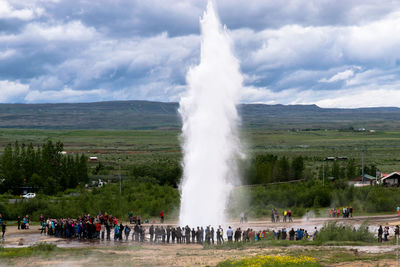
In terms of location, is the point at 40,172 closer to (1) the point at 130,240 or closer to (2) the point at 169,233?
(1) the point at 130,240

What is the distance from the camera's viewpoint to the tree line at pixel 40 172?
6831 cm

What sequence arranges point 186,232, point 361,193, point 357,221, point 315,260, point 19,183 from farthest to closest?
point 19,183
point 361,193
point 357,221
point 186,232
point 315,260

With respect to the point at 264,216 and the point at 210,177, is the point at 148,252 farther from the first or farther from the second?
the point at 264,216

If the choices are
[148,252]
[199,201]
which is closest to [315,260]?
[148,252]

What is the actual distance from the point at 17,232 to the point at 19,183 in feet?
112

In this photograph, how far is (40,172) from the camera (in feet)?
230

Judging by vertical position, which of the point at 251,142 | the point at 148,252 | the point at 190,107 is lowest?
the point at 148,252

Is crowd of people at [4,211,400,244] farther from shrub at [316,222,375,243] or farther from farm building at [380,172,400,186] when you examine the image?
farm building at [380,172,400,186]

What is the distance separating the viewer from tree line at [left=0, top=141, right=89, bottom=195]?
68312 millimetres

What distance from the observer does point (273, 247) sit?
28.5 meters

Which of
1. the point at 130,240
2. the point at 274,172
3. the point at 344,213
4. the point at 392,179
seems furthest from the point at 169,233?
the point at 274,172

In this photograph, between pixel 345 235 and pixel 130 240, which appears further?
pixel 130 240

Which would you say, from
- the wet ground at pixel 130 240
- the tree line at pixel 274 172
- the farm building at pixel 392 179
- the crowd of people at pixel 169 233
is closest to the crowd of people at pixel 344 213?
the wet ground at pixel 130 240

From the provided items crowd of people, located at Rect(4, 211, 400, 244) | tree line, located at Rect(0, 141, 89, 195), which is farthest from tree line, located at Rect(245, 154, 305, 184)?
crowd of people, located at Rect(4, 211, 400, 244)
